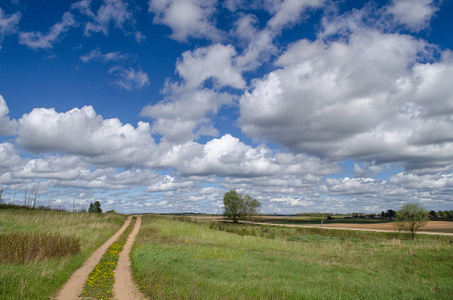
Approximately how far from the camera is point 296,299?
10.0 metres

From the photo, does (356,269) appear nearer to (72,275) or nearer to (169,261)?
(169,261)

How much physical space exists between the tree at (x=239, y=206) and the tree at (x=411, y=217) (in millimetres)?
60544

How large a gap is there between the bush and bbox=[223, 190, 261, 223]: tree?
87.9 metres

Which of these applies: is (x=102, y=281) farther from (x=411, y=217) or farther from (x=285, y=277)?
(x=411, y=217)

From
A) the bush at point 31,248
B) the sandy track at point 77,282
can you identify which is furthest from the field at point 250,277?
the bush at point 31,248

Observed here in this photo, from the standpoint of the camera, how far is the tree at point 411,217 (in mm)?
41812

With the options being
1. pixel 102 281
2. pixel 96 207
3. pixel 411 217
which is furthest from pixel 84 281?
pixel 96 207

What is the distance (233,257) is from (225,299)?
1069 centimetres

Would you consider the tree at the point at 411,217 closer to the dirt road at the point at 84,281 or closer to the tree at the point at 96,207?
the dirt road at the point at 84,281

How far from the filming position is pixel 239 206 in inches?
4001

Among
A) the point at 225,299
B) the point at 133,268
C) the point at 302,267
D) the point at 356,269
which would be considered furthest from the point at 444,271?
the point at 133,268

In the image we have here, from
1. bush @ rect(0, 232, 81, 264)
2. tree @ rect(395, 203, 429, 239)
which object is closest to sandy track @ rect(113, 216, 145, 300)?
bush @ rect(0, 232, 81, 264)

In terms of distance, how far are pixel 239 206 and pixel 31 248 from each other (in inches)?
3550

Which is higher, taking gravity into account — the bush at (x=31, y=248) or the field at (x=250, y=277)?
the bush at (x=31, y=248)
